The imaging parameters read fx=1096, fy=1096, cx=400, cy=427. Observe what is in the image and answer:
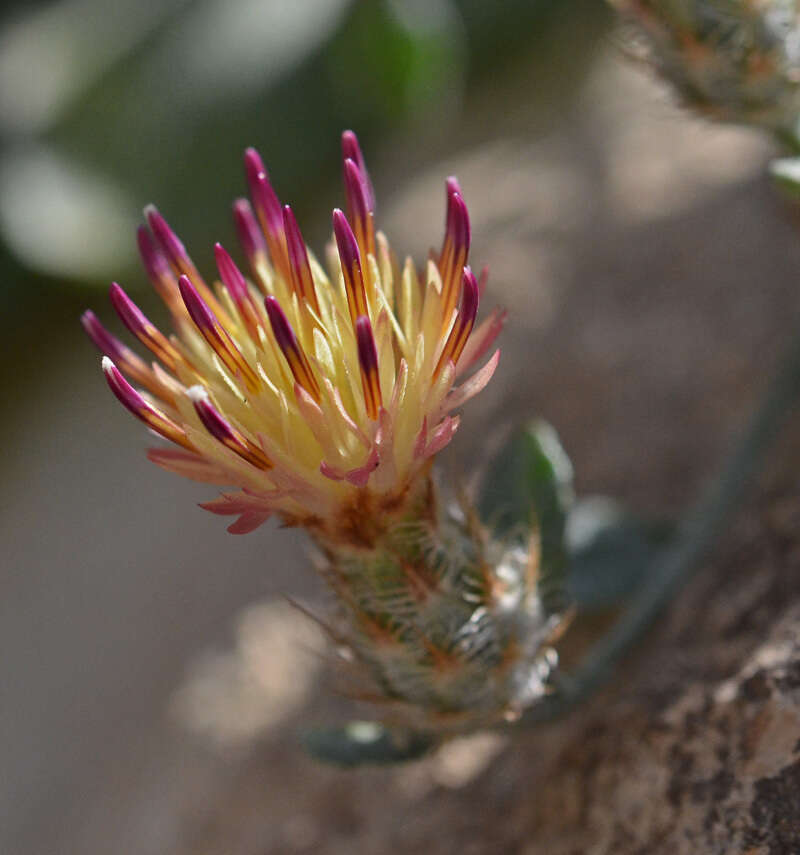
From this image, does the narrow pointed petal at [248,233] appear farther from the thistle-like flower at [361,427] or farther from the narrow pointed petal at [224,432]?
the narrow pointed petal at [224,432]

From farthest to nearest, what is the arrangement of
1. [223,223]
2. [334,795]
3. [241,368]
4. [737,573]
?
1. [223,223]
2. [334,795]
3. [737,573]
4. [241,368]

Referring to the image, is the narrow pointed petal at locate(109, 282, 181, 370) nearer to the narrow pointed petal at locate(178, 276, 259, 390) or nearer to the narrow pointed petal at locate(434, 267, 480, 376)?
the narrow pointed petal at locate(178, 276, 259, 390)

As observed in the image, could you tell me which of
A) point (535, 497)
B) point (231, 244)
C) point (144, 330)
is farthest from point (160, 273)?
point (231, 244)

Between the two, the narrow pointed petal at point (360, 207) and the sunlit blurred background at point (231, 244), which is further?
the sunlit blurred background at point (231, 244)

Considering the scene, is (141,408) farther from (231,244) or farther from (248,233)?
(231,244)

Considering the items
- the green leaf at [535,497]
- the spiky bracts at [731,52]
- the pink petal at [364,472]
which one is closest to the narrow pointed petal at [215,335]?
the pink petal at [364,472]

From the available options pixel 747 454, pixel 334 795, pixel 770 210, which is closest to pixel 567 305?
pixel 770 210

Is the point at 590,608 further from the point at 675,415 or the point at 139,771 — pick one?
the point at 139,771

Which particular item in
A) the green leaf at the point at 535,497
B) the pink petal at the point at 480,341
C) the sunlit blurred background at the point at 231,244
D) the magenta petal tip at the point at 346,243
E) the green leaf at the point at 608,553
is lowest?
the sunlit blurred background at the point at 231,244
